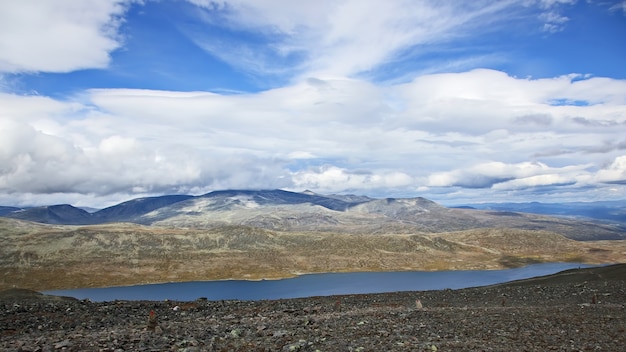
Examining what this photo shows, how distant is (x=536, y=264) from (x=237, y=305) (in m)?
176

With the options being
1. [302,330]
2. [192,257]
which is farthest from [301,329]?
[192,257]

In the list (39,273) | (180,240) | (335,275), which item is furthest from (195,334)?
(180,240)

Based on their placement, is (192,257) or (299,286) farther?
(192,257)

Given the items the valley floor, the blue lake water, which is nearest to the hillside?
the blue lake water

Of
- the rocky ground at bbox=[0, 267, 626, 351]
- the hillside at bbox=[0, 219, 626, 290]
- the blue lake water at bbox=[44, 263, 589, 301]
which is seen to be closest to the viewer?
the rocky ground at bbox=[0, 267, 626, 351]

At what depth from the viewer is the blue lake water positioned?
105 meters

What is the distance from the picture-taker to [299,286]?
395 ft

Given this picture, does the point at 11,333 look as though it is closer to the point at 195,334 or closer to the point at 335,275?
the point at 195,334

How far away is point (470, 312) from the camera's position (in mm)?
23844

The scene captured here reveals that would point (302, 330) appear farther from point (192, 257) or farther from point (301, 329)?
point (192, 257)

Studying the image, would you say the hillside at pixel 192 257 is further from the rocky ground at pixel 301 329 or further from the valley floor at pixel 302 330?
the valley floor at pixel 302 330

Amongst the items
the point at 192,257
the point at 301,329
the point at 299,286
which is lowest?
the point at 299,286

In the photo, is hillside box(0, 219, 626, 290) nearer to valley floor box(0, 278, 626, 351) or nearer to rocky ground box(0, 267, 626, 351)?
rocky ground box(0, 267, 626, 351)

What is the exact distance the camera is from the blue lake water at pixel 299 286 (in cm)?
10544
